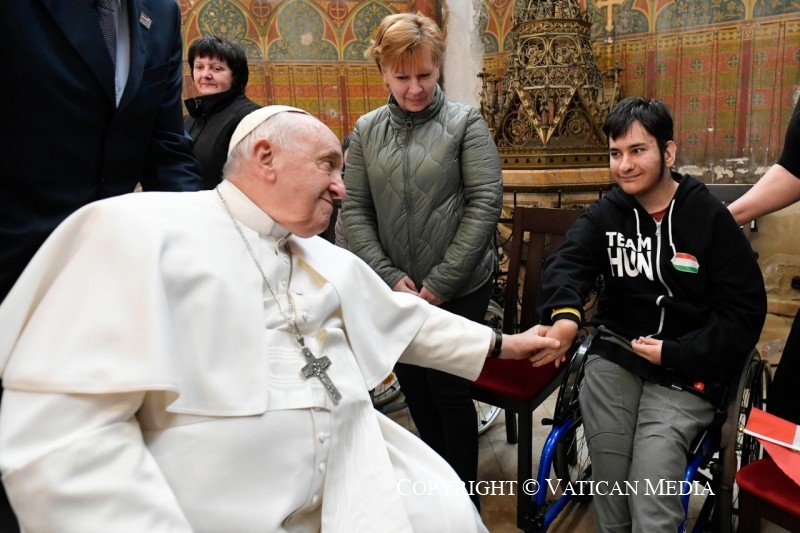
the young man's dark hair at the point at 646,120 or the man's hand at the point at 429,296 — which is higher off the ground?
the young man's dark hair at the point at 646,120

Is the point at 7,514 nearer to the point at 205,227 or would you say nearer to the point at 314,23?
the point at 205,227

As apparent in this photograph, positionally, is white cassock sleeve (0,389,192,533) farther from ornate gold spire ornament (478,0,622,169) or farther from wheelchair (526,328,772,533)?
ornate gold spire ornament (478,0,622,169)

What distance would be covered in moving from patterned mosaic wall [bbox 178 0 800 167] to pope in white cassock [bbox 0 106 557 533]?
178 inches

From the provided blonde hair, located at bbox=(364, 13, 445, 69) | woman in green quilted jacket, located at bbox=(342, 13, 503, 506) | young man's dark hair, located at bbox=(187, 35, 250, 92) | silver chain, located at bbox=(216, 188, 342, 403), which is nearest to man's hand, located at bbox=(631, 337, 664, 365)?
woman in green quilted jacket, located at bbox=(342, 13, 503, 506)

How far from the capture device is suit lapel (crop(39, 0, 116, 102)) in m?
1.23

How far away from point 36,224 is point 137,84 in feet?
1.30

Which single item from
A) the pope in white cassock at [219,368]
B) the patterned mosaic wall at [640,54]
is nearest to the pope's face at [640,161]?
the pope in white cassock at [219,368]

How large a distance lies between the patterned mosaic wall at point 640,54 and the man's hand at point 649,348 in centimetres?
378

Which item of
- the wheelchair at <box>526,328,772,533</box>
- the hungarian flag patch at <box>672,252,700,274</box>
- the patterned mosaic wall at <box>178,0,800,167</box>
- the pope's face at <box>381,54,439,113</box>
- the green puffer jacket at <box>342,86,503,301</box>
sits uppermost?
the patterned mosaic wall at <box>178,0,800,167</box>

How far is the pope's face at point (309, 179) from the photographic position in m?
1.33

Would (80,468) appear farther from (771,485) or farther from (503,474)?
(503,474)

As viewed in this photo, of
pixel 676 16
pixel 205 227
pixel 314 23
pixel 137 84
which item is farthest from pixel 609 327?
pixel 314 23

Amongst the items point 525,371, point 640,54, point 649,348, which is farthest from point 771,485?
point 640,54

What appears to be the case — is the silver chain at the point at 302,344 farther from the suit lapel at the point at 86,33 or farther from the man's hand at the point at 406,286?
the man's hand at the point at 406,286
